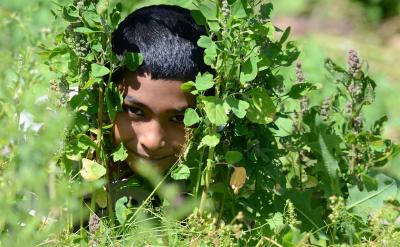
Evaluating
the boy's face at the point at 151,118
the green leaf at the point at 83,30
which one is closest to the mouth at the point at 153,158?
the boy's face at the point at 151,118

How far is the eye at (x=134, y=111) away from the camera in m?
2.67

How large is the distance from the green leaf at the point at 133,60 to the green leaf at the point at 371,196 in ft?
2.60

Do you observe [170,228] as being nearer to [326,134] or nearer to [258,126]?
[258,126]

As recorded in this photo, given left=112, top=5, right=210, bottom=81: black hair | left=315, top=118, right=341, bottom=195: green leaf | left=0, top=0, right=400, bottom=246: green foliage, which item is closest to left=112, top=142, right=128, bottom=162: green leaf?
left=0, top=0, right=400, bottom=246: green foliage

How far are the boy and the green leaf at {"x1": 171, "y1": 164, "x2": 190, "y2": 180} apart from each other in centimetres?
12

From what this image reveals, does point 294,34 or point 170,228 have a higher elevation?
point 170,228

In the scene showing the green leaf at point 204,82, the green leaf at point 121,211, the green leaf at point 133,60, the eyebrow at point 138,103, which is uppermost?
the green leaf at point 204,82

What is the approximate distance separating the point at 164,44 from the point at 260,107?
363mm

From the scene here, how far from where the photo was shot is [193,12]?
2.47 m

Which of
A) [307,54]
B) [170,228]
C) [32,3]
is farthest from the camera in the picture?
[307,54]

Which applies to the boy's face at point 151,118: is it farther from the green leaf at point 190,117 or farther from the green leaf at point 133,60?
the green leaf at point 190,117

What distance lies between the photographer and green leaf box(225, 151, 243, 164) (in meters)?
2.51

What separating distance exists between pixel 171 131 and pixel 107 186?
24 centimetres

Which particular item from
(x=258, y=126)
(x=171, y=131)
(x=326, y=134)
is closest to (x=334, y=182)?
(x=326, y=134)
